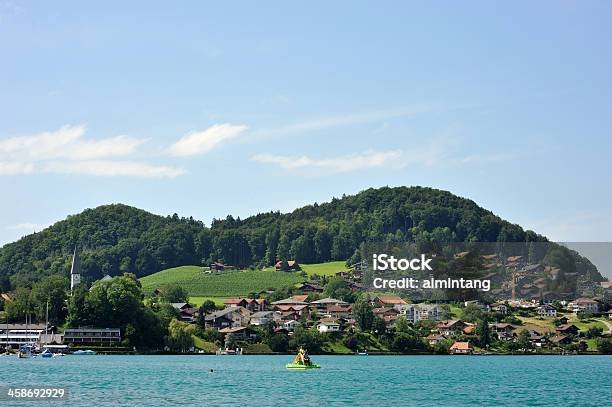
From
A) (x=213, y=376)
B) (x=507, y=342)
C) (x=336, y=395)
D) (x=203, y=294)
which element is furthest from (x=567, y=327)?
(x=336, y=395)

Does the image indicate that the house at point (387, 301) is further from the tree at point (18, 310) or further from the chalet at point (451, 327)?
the tree at point (18, 310)

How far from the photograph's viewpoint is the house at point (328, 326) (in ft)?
491

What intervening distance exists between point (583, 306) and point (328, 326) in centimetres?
5332

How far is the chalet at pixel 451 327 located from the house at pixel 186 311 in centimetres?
3939

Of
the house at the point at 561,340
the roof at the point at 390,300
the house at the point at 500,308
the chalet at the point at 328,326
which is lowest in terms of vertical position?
the house at the point at 561,340

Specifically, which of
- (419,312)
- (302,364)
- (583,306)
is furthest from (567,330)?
(302,364)

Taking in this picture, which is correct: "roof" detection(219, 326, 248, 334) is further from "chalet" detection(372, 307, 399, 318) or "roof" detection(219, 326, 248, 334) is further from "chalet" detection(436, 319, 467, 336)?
"chalet" detection(436, 319, 467, 336)

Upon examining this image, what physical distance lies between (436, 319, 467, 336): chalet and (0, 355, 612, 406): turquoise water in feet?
184

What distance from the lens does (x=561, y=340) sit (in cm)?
15362

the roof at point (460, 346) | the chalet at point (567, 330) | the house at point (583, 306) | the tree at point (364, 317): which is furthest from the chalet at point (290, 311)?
the house at point (583, 306)

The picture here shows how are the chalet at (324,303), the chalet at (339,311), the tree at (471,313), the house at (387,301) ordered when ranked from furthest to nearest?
the house at (387,301) < the chalet at (324,303) < the chalet at (339,311) < the tree at (471,313)

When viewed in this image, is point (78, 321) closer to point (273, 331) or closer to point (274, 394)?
point (273, 331)

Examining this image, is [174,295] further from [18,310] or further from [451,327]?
[451,327]

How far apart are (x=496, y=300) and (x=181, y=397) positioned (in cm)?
13032
